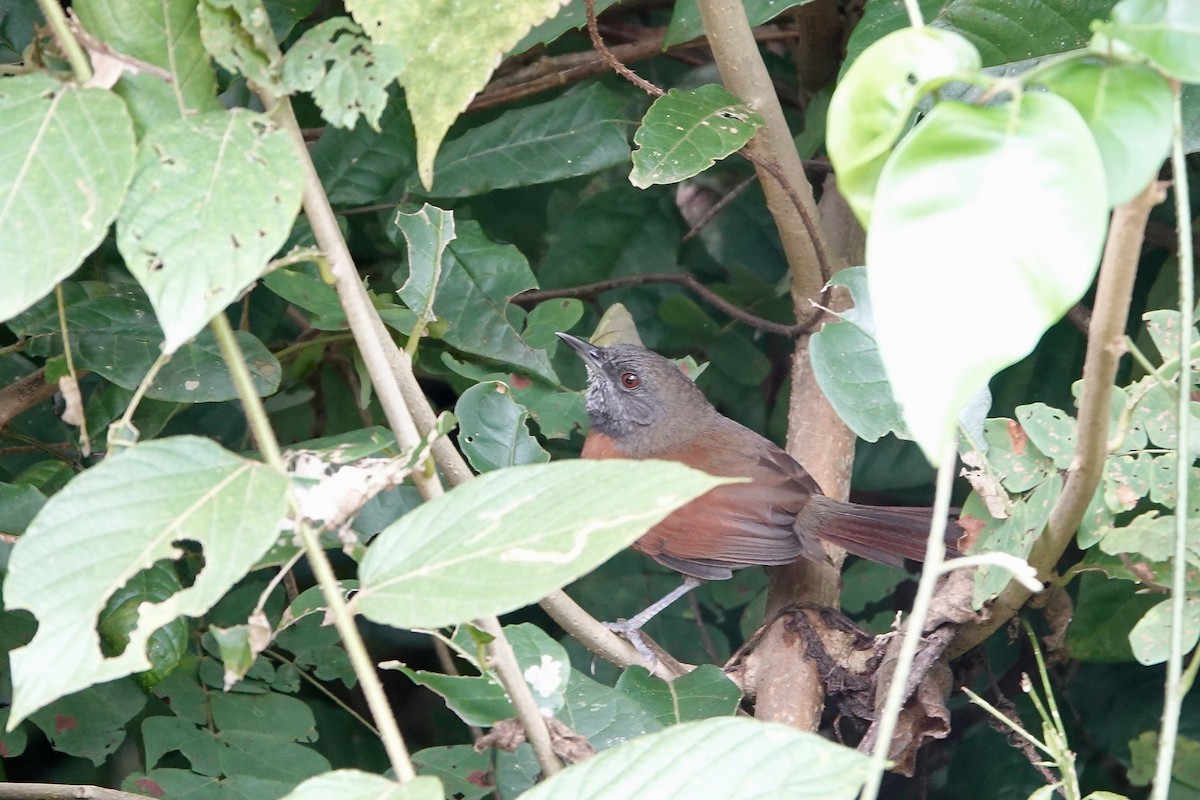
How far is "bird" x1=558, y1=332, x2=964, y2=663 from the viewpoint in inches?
104

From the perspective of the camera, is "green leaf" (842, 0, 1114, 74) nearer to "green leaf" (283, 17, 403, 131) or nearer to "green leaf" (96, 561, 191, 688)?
"green leaf" (283, 17, 403, 131)

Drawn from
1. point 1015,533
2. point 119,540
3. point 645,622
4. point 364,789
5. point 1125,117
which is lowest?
point 645,622

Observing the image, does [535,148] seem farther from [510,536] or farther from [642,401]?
[510,536]

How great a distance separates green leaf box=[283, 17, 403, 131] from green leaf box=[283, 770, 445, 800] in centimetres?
59

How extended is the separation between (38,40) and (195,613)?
695 mm

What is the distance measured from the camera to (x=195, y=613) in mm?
830

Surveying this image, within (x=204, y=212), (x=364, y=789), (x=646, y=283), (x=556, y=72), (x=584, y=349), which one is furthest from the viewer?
(x=584, y=349)

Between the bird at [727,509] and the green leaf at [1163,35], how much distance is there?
1554mm

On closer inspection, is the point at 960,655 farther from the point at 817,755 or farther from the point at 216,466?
the point at 216,466

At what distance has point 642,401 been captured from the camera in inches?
137

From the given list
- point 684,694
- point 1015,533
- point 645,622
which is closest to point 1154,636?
point 1015,533

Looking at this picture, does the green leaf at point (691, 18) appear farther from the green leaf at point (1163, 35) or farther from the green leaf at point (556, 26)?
the green leaf at point (1163, 35)

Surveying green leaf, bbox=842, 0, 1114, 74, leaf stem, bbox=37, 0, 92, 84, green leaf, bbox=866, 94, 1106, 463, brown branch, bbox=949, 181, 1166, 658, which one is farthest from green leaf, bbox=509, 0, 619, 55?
green leaf, bbox=866, 94, 1106, 463

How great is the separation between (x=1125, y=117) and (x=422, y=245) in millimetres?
1446
